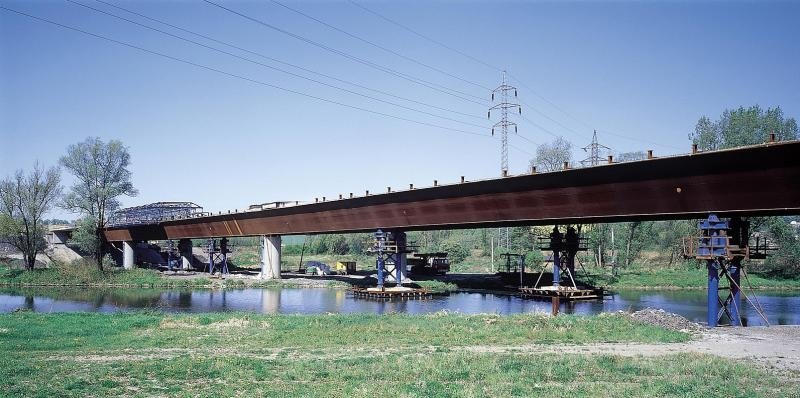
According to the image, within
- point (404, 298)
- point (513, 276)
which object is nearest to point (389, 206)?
point (404, 298)

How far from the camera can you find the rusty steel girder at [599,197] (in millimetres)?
30500

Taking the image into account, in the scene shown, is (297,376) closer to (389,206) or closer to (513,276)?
(389,206)

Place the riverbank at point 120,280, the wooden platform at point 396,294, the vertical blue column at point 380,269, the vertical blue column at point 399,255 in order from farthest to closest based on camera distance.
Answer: the riverbank at point 120,280, the vertical blue column at point 399,255, the vertical blue column at point 380,269, the wooden platform at point 396,294

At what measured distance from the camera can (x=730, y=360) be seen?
19.2 metres

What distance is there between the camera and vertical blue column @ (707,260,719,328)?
3158 cm

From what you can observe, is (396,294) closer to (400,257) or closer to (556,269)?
(400,257)

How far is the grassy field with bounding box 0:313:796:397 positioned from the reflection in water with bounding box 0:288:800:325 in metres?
15.1

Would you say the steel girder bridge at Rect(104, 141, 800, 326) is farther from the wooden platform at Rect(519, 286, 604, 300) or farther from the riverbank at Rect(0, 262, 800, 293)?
the riverbank at Rect(0, 262, 800, 293)

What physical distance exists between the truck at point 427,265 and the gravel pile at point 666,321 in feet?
157

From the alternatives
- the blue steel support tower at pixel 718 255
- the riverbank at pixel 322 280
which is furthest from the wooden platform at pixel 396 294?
the blue steel support tower at pixel 718 255

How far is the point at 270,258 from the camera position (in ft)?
246

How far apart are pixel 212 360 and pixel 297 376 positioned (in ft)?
13.2

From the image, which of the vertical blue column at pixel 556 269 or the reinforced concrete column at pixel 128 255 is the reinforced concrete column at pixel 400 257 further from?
the reinforced concrete column at pixel 128 255

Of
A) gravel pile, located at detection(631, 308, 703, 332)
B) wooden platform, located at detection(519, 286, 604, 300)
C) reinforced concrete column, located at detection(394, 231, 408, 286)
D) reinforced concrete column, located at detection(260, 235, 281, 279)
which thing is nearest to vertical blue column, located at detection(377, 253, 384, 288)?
reinforced concrete column, located at detection(394, 231, 408, 286)
